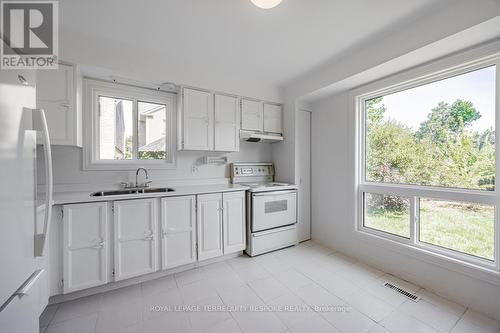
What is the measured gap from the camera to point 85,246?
1871 millimetres

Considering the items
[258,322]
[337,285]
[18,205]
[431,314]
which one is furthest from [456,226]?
[18,205]

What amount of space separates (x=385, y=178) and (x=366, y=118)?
0.83m

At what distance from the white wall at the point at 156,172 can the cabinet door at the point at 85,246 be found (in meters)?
0.60

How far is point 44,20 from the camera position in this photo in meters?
1.77

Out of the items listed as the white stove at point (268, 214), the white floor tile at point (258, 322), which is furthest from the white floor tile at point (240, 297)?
the white stove at point (268, 214)

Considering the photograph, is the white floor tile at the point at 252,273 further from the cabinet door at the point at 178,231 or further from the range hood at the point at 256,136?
the range hood at the point at 256,136

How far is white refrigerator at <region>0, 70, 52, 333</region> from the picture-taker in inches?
32.1

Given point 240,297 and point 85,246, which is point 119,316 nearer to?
point 85,246

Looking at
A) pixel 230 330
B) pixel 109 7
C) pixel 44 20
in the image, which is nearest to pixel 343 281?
pixel 230 330

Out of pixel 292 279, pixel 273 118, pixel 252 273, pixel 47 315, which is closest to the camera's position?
pixel 47 315

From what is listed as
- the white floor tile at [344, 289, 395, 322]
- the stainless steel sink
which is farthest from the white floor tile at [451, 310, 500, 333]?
the stainless steel sink

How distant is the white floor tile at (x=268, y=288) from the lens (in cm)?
196

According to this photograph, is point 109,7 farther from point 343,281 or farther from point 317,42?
point 343,281

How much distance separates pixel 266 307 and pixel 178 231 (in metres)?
1.19
